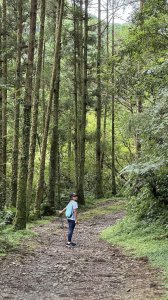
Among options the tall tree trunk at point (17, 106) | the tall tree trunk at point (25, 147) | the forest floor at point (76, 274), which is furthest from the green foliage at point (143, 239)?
the tall tree trunk at point (17, 106)

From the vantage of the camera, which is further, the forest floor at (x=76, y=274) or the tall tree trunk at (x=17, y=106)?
the tall tree trunk at (x=17, y=106)

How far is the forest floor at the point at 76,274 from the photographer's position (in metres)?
6.18

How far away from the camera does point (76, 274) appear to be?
24.8 feet

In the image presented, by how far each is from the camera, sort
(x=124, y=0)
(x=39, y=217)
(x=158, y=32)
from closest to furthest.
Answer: (x=158, y=32), (x=39, y=217), (x=124, y=0)

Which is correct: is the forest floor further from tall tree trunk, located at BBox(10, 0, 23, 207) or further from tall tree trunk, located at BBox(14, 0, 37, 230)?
tall tree trunk, located at BBox(10, 0, 23, 207)

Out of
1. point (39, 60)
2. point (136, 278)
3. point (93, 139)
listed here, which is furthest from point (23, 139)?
point (93, 139)

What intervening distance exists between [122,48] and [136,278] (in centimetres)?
1109

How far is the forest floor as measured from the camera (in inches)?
243

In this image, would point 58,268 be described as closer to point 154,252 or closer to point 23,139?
point 154,252

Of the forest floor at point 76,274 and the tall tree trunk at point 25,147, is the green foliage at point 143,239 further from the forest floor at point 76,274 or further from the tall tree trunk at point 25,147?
the tall tree trunk at point 25,147

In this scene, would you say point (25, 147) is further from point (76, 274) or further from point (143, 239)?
point (76, 274)

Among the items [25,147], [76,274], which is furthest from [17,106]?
[76,274]

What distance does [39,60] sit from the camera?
1561 cm

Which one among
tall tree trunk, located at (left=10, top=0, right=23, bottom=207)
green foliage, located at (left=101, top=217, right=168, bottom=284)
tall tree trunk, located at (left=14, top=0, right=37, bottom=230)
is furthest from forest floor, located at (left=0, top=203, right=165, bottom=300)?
tall tree trunk, located at (left=10, top=0, right=23, bottom=207)
